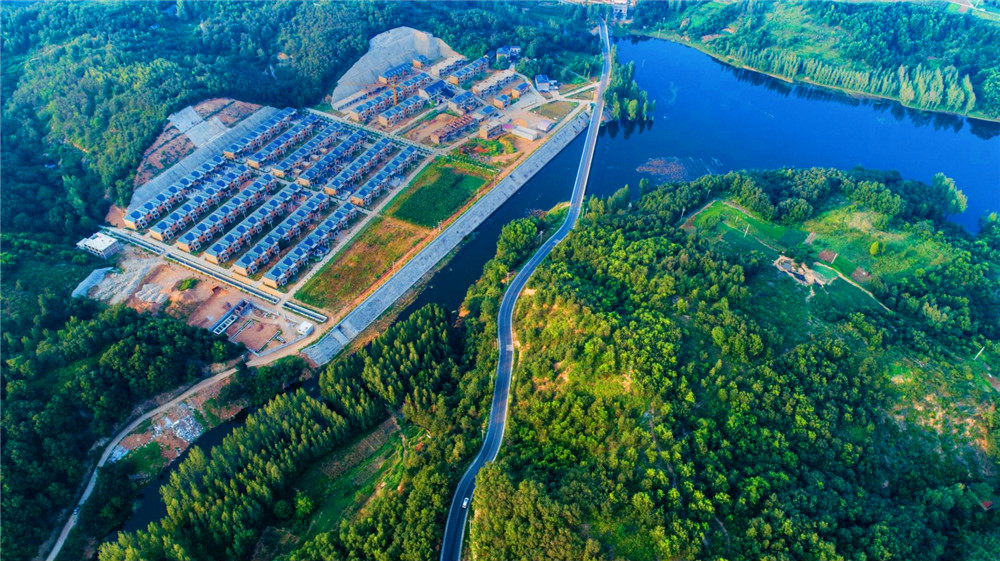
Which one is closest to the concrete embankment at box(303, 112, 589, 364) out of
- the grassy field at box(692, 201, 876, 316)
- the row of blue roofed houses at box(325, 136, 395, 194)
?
the row of blue roofed houses at box(325, 136, 395, 194)

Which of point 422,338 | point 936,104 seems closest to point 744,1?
point 936,104

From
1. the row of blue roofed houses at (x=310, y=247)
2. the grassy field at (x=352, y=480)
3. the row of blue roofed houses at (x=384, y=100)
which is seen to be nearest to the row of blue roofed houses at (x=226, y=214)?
the row of blue roofed houses at (x=310, y=247)

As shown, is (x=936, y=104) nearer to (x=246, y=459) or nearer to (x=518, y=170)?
(x=518, y=170)

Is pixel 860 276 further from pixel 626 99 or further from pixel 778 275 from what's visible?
pixel 626 99

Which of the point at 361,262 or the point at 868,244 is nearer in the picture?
the point at 868,244

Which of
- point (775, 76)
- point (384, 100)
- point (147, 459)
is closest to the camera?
point (147, 459)

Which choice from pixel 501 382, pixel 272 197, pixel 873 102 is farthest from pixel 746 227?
pixel 873 102

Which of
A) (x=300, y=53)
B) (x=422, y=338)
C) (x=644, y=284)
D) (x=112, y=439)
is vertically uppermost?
(x=300, y=53)
